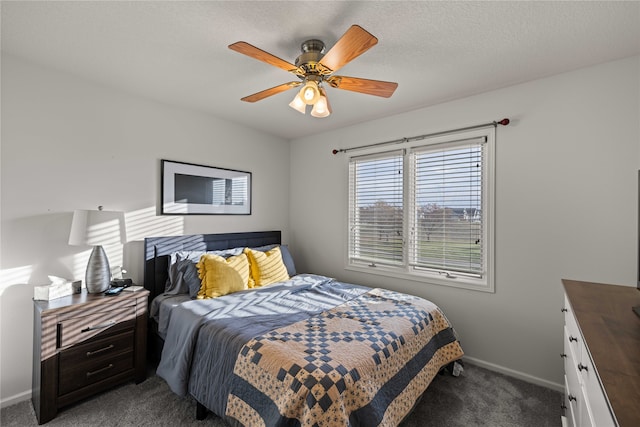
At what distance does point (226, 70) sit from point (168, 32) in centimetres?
51

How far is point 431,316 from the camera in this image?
91.2 inches

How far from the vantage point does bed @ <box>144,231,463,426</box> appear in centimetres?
144

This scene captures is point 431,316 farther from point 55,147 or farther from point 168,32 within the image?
point 55,147

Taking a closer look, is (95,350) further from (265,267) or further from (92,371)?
(265,267)

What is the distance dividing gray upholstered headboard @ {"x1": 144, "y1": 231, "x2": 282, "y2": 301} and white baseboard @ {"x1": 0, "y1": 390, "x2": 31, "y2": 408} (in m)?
0.99

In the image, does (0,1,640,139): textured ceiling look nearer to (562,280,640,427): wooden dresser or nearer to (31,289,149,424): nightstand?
(562,280,640,427): wooden dresser

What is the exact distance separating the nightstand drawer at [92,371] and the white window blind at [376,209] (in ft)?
8.14

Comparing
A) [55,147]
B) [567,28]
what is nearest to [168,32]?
[55,147]

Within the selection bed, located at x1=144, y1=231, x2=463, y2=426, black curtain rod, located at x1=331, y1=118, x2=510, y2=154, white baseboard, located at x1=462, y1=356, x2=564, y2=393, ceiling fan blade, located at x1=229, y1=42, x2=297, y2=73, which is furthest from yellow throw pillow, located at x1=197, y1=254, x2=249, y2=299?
white baseboard, located at x1=462, y1=356, x2=564, y2=393

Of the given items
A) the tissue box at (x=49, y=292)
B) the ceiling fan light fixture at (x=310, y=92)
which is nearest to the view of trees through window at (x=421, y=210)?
the ceiling fan light fixture at (x=310, y=92)

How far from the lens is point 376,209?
3445 millimetres

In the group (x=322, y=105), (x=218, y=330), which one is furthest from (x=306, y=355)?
(x=322, y=105)

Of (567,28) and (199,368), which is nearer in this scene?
(567,28)

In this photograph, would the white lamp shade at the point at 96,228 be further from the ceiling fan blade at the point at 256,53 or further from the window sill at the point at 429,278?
the window sill at the point at 429,278
